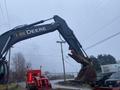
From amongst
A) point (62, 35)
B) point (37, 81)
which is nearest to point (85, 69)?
point (62, 35)

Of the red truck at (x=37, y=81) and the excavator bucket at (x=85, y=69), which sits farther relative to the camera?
the red truck at (x=37, y=81)

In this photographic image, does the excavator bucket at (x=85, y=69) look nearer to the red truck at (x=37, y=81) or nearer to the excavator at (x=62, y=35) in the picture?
the excavator at (x=62, y=35)

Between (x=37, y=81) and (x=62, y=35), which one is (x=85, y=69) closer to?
(x=62, y=35)

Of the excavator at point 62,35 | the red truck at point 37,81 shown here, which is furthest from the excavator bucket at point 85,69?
the red truck at point 37,81

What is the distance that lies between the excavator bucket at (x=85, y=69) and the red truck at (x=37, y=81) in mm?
3137

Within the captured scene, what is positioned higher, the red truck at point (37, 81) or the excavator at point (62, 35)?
the excavator at point (62, 35)

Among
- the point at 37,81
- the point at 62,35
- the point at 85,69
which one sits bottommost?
the point at 37,81

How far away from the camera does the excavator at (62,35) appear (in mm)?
24359

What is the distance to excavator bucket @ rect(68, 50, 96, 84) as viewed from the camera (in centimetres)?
2510

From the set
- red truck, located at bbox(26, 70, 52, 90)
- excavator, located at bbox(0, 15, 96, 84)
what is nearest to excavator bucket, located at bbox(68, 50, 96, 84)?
excavator, located at bbox(0, 15, 96, 84)

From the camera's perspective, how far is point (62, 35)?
27016 millimetres

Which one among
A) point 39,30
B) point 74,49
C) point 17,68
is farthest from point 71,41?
point 17,68

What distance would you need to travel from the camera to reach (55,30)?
88.6 ft

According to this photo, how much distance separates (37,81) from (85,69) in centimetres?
494
